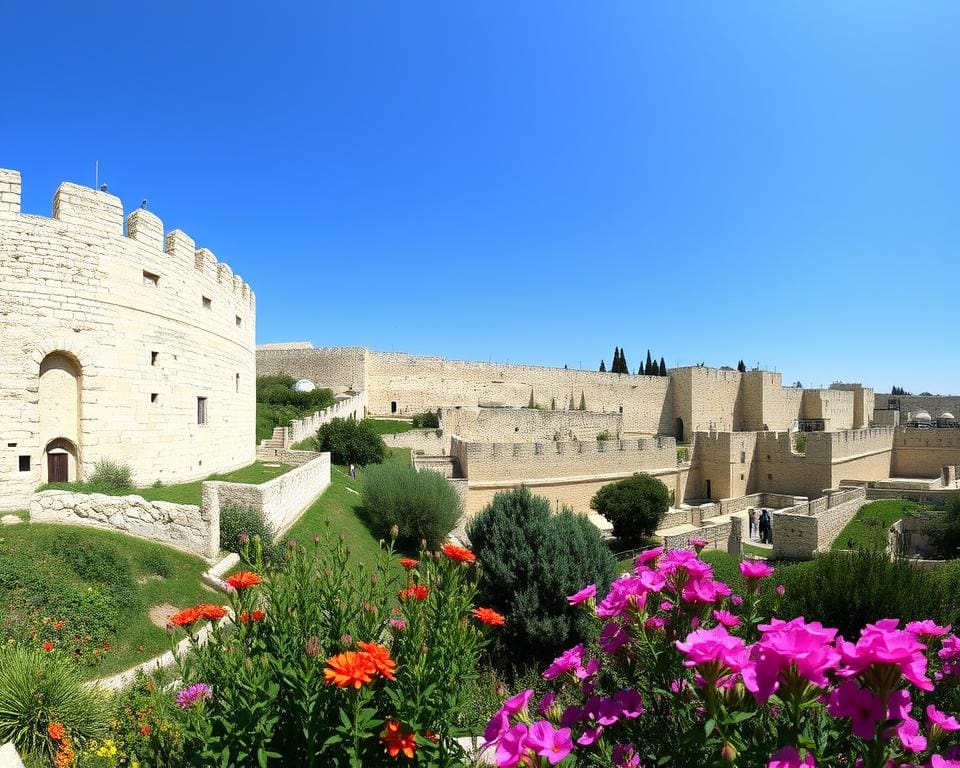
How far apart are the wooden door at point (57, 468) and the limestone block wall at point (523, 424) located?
18163mm

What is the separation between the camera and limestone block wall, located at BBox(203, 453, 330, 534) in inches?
345

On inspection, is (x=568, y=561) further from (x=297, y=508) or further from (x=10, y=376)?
(x=10, y=376)

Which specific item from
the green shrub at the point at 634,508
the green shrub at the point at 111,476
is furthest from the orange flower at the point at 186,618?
the green shrub at the point at 634,508

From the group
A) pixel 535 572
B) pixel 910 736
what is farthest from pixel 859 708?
pixel 535 572

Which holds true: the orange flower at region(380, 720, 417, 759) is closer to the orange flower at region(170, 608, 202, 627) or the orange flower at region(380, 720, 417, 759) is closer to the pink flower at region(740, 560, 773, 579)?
the orange flower at region(170, 608, 202, 627)

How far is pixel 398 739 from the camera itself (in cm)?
180

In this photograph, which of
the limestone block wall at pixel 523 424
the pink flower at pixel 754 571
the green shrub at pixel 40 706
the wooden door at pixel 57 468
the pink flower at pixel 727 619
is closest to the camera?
the pink flower at pixel 727 619

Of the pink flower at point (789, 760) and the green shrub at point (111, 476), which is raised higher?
the pink flower at point (789, 760)

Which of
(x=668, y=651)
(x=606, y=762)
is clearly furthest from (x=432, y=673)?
(x=668, y=651)

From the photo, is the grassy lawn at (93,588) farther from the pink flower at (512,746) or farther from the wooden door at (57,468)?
the pink flower at (512,746)

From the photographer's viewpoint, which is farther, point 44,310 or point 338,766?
point 44,310

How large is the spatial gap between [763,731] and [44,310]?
1127 cm

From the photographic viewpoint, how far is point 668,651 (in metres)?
1.75

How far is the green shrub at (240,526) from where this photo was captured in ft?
27.3
